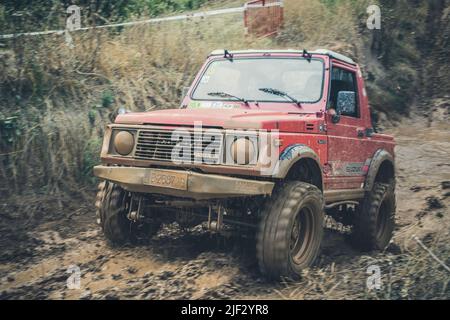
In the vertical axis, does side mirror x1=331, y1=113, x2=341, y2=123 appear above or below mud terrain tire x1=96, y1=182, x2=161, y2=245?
above

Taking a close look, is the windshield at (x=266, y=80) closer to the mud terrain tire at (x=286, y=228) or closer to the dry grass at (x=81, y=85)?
the mud terrain tire at (x=286, y=228)

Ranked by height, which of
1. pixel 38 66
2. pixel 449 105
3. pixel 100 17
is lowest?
pixel 449 105

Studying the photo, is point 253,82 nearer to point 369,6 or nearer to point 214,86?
point 214,86

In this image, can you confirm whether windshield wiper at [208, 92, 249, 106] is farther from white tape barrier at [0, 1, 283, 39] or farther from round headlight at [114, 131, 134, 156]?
white tape barrier at [0, 1, 283, 39]

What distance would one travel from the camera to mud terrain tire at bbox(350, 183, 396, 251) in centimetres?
642

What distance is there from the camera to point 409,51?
12727mm

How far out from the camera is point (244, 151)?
453 cm

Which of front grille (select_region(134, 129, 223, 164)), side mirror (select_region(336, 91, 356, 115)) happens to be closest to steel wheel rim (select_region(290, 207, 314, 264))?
front grille (select_region(134, 129, 223, 164))

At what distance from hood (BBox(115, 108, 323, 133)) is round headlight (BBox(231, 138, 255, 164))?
12 centimetres

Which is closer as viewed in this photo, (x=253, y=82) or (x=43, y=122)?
(x=253, y=82)

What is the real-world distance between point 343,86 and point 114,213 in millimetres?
2598

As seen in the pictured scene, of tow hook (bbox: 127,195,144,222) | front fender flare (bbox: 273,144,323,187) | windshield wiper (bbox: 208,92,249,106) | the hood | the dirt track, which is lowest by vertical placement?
the dirt track
